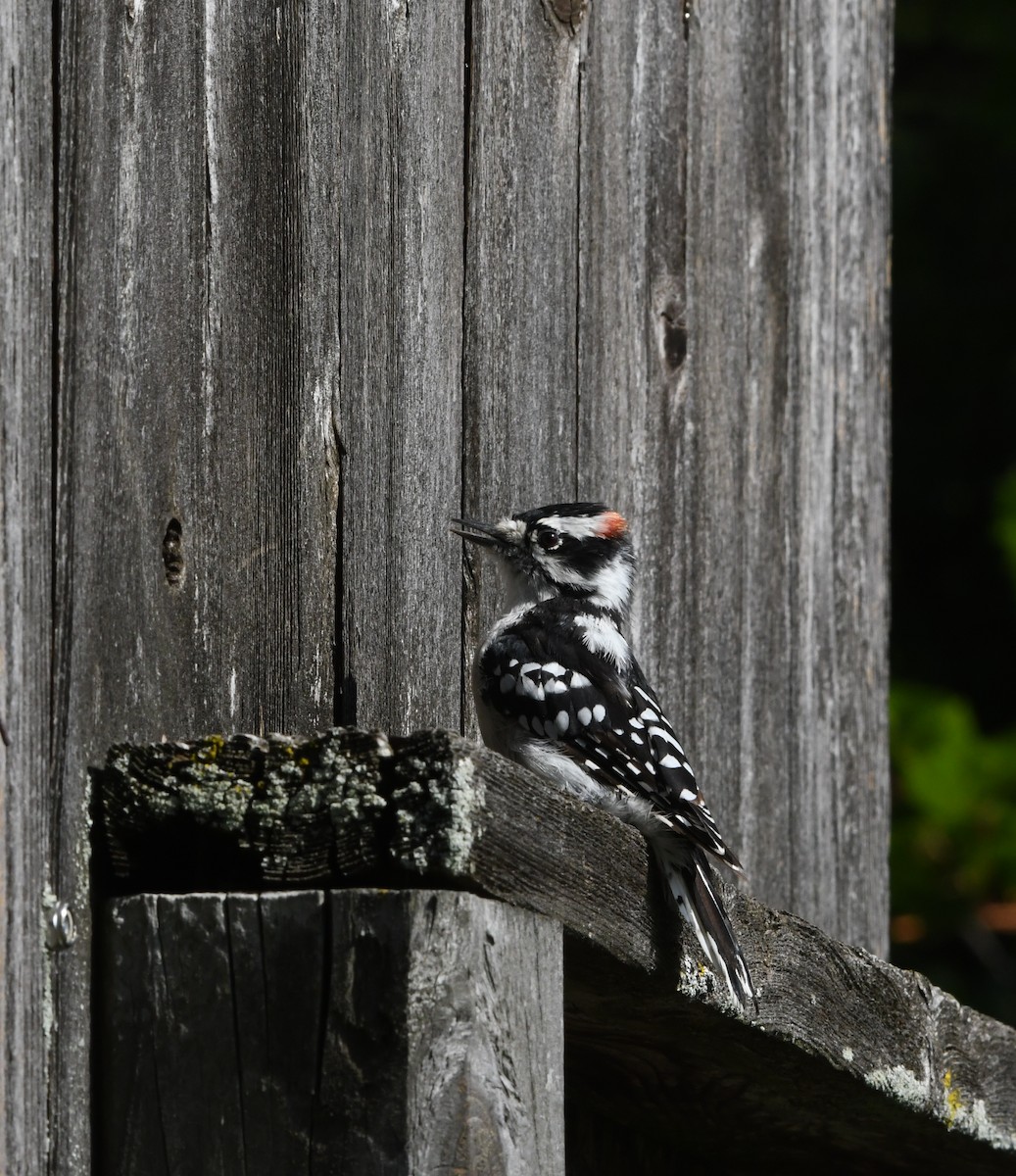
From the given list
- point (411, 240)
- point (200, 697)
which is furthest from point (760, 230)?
point (200, 697)

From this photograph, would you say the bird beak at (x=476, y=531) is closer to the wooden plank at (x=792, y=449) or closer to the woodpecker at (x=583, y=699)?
the woodpecker at (x=583, y=699)

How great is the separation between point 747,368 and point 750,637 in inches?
20.0

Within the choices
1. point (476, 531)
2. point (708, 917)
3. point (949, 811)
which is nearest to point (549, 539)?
point (476, 531)

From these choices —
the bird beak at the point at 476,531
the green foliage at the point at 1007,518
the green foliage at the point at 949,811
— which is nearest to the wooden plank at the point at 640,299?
the bird beak at the point at 476,531

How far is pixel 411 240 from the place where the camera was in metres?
2.52

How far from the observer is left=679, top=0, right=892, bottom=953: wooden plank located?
3213 millimetres

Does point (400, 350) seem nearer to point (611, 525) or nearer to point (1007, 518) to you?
point (611, 525)

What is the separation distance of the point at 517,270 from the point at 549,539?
20.8 inches

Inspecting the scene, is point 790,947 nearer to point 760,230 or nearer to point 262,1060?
point 262,1060

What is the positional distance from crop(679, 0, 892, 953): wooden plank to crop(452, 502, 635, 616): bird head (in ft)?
0.53

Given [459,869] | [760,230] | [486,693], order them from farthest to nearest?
[760,230] < [486,693] < [459,869]

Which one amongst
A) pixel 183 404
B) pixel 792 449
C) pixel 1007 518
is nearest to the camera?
pixel 183 404

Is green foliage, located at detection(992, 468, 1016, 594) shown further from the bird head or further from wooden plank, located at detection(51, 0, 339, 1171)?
wooden plank, located at detection(51, 0, 339, 1171)

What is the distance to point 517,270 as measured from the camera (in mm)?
2750
